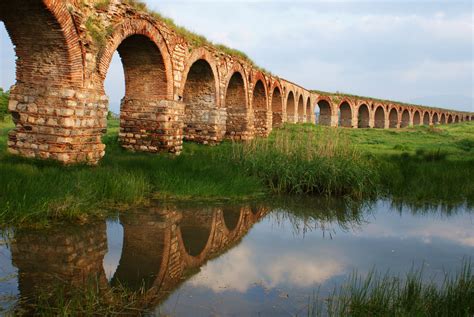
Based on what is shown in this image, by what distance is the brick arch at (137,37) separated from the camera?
862 cm

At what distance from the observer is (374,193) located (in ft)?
27.9

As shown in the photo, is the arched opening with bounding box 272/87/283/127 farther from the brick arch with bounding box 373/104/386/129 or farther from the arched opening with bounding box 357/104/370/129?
the brick arch with bounding box 373/104/386/129

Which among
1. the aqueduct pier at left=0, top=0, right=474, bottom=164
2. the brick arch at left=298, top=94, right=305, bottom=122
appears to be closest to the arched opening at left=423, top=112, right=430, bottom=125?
the brick arch at left=298, top=94, right=305, bottom=122

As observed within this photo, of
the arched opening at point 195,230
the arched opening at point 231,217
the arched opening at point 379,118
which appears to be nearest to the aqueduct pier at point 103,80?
the arched opening at point 195,230

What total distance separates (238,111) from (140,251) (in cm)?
1368

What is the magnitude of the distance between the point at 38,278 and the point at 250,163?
19.9 ft

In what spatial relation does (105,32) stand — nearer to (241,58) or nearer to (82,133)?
(82,133)

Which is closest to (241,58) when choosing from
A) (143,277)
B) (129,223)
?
(129,223)

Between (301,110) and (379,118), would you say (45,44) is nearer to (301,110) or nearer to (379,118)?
(301,110)

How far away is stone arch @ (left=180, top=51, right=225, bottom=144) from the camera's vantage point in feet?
47.9

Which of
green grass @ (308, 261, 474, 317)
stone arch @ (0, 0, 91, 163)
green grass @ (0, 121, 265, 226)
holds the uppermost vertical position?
stone arch @ (0, 0, 91, 163)

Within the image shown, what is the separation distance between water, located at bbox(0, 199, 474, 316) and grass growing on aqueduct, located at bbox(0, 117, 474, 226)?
20.0 inches

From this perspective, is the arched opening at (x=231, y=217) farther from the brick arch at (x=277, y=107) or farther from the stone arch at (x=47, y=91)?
the brick arch at (x=277, y=107)

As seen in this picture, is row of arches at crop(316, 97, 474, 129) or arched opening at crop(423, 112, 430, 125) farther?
arched opening at crop(423, 112, 430, 125)
